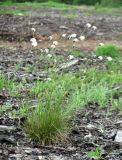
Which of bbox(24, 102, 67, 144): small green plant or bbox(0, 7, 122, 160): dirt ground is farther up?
bbox(24, 102, 67, 144): small green plant

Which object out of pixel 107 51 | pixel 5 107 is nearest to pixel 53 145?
pixel 5 107

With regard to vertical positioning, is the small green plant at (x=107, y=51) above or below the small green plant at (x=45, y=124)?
below

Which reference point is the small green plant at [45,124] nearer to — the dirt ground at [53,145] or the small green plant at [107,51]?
the dirt ground at [53,145]

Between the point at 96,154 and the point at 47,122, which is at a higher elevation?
the point at 47,122

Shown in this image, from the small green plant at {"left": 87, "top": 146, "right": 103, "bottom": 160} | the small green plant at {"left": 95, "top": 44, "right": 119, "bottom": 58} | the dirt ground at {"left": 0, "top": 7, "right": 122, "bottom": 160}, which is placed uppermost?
the small green plant at {"left": 87, "top": 146, "right": 103, "bottom": 160}

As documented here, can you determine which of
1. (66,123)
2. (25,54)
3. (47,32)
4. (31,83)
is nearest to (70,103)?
(66,123)

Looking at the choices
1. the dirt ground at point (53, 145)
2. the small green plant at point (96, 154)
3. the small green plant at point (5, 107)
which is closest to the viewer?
the small green plant at point (96, 154)

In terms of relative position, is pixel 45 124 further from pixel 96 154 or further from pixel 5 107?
pixel 5 107

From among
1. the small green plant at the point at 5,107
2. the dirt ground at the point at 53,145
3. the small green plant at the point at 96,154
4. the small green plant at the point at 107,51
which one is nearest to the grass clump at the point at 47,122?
the dirt ground at the point at 53,145

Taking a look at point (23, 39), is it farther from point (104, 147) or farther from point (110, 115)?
point (104, 147)

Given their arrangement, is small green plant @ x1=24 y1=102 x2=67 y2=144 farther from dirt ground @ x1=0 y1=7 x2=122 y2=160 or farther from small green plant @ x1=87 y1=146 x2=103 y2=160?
small green plant @ x1=87 y1=146 x2=103 y2=160

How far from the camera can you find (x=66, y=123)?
25.1 feet

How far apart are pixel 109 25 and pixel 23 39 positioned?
868 centimetres

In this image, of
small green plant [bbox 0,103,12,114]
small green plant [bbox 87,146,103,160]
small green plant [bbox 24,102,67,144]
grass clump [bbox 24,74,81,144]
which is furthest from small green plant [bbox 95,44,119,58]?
small green plant [bbox 87,146,103,160]
